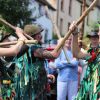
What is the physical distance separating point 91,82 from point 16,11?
18143mm

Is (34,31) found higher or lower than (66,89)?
higher

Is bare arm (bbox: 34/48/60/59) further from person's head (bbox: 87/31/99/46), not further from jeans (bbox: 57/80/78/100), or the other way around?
jeans (bbox: 57/80/78/100)

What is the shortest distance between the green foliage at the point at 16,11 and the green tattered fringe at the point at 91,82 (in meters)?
17.4

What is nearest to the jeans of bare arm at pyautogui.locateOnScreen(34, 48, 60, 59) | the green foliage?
bare arm at pyautogui.locateOnScreen(34, 48, 60, 59)

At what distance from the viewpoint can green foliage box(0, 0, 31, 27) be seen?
2380cm

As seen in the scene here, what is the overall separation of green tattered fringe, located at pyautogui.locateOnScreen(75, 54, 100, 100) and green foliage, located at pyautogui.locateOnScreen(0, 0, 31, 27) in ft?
57.0

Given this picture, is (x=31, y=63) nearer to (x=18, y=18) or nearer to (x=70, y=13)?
(x=18, y=18)

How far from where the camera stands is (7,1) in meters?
24.4

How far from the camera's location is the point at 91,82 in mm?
6195

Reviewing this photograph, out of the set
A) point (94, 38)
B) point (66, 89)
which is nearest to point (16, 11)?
point (66, 89)

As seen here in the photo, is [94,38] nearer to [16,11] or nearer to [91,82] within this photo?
Result: [91,82]

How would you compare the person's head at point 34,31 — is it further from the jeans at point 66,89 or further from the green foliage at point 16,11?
the green foliage at point 16,11

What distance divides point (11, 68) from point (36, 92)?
18.5 inches

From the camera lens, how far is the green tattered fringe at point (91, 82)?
615cm
